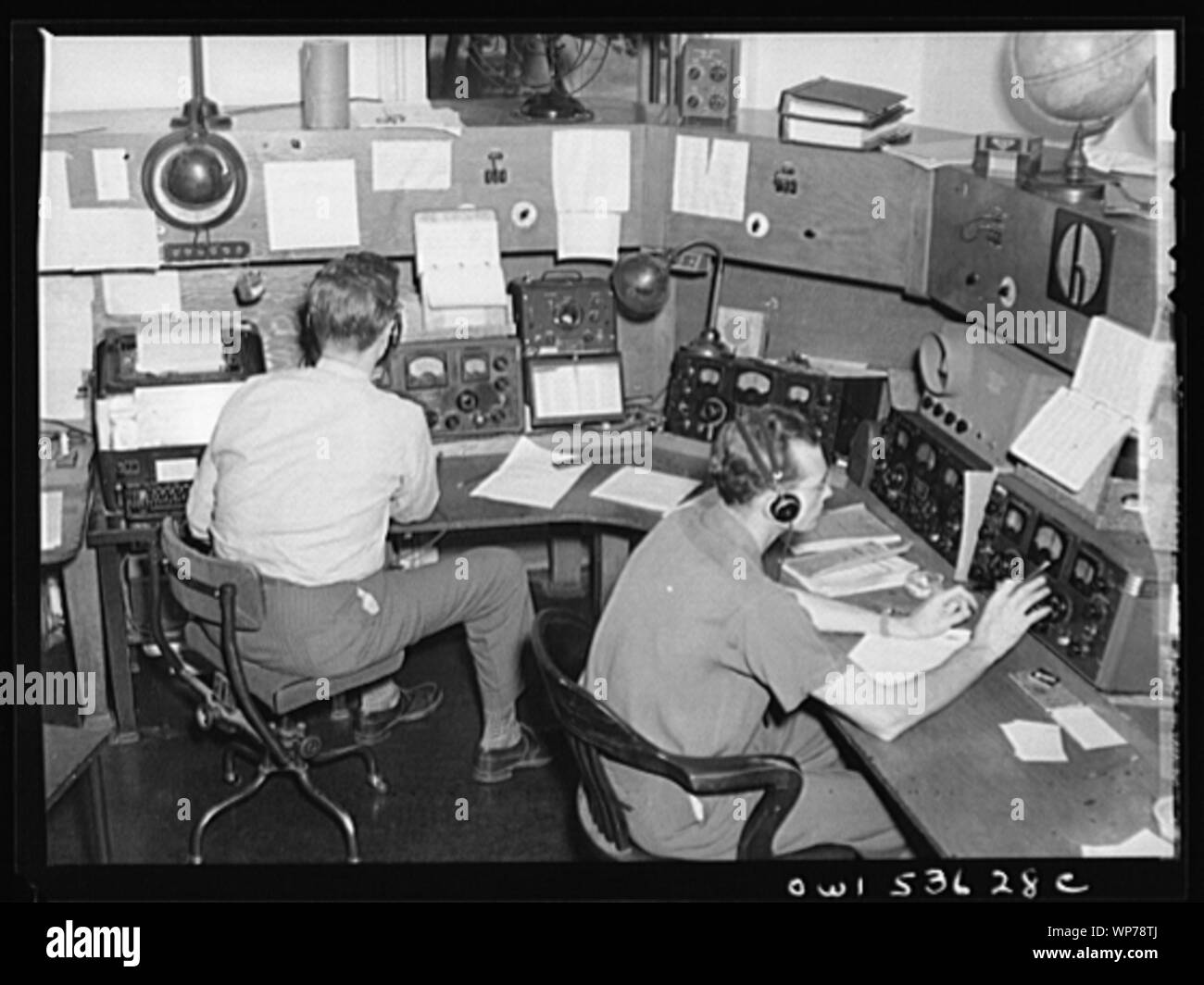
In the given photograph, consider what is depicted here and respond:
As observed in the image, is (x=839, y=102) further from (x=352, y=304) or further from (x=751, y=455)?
(x=751, y=455)

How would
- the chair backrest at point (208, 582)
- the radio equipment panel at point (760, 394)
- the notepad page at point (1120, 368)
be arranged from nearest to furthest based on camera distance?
1. the notepad page at point (1120, 368)
2. the chair backrest at point (208, 582)
3. the radio equipment panel at point (760, 394)

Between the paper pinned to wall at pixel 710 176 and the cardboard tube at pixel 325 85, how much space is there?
79 centimetres

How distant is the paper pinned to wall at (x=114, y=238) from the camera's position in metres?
3.86

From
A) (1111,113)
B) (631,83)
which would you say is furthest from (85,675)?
(1111,113)

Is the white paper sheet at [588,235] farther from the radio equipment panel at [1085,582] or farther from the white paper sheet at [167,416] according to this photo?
the radio equipment panel at [1085,582]

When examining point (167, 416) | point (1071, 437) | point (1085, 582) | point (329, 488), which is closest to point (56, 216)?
point (167, 416)

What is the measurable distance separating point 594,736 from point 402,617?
3.44 feet

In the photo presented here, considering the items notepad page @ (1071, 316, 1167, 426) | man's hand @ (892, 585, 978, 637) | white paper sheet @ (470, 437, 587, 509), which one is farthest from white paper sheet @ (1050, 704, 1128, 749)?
white paper sheet @ (470, 437, 587, 509)

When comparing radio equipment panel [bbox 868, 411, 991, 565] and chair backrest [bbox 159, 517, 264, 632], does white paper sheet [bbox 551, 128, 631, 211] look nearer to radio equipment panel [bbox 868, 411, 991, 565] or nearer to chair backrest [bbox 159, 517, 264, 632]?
radio equipment panel [bbox 868, 411, 991, 565]

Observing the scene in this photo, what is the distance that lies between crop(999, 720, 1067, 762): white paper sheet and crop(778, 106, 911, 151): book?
5.11 ft

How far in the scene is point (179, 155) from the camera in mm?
3832

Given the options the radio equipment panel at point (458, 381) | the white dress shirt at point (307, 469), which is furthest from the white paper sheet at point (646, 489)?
the white dress shirt at point (307, 469)
